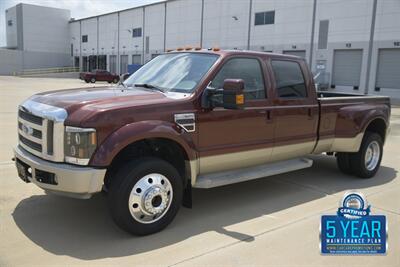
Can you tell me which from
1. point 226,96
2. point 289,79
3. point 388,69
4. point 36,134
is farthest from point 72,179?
point 388,69

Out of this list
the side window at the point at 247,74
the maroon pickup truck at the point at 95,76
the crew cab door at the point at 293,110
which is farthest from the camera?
the maroon pickup truck at the point at 95,76

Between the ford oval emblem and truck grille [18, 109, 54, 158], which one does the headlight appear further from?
the ford oval emblem

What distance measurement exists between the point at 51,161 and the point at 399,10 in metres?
32.6

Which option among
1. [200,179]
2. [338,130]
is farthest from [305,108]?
[200,179]

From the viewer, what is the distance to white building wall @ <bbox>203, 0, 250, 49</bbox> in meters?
44.1

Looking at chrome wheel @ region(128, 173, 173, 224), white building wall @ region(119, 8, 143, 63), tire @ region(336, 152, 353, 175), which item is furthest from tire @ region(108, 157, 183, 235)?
white building wall @ region(119, 8, 143, 63)

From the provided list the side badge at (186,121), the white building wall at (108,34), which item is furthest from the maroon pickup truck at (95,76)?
the side badge at (186,121)

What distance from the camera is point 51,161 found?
4195 mm

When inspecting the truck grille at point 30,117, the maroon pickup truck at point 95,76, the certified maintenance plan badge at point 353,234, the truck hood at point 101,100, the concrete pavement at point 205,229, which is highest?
the truck hood at point 101,100

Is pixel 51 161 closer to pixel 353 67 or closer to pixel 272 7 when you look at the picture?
pixel 353 67

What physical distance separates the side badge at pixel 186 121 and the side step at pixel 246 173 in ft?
2.13

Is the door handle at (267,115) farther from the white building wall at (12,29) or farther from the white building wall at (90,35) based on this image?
the white building wall at (12,29)

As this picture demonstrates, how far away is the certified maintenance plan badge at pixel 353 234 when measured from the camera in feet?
13.9

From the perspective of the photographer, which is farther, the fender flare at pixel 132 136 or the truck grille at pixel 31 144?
the truck grille at pixel 31 144
